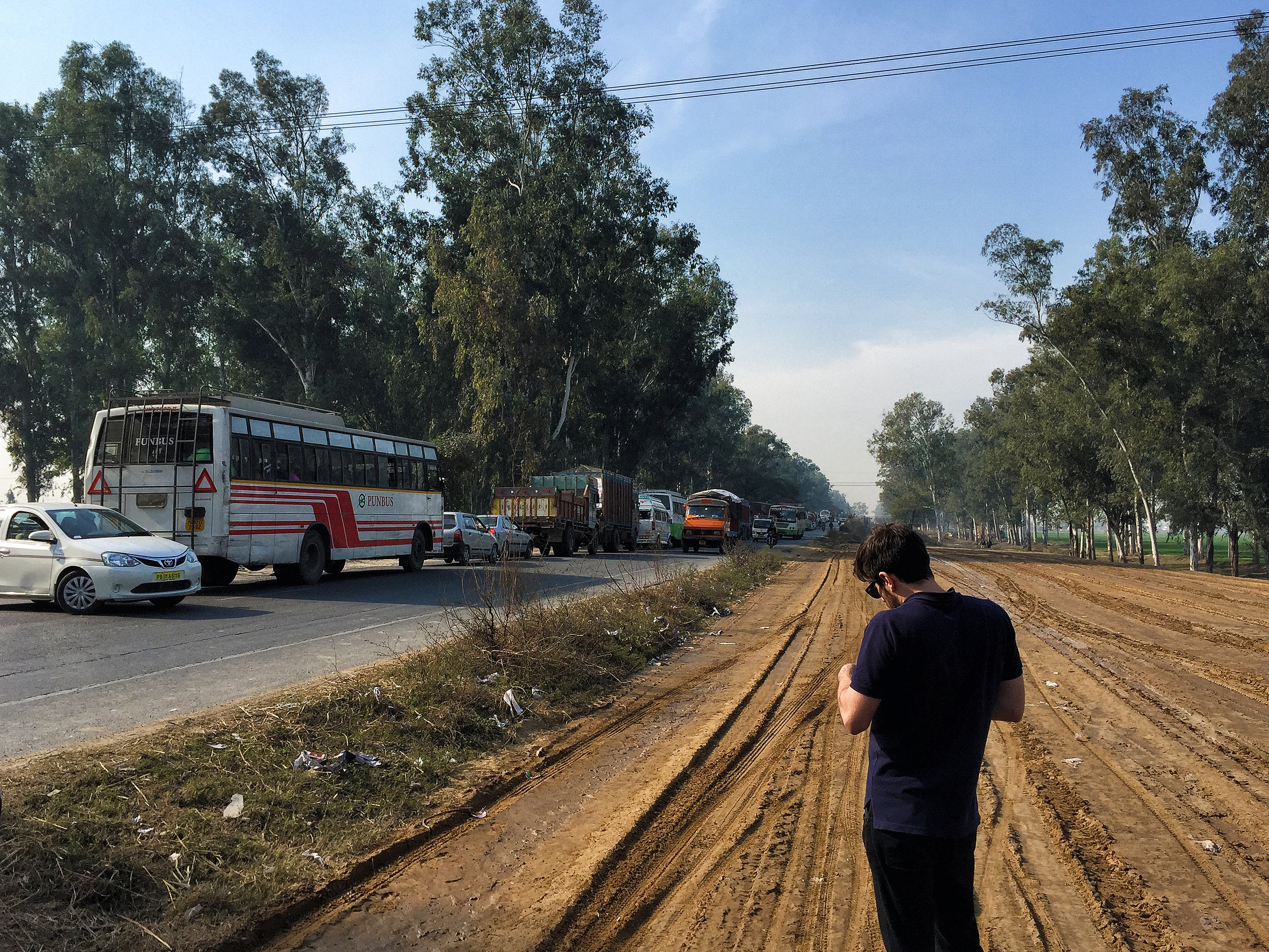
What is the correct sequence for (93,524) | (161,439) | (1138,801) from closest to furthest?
1. (1138,801)
2. (93,524)
3. (161,439)

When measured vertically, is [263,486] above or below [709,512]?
above

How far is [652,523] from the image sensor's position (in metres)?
43.1

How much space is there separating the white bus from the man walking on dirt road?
1626 centimetres

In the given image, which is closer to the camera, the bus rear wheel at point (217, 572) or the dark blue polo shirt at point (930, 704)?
the dark blue polo shirt at point (930, 704)

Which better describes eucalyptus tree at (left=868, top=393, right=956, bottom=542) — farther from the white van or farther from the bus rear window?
the bus rear window

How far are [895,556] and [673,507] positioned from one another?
1732 inches

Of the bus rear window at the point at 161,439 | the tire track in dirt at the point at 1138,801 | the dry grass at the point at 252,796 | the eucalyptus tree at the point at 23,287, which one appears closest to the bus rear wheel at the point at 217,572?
the bus rear window at the point at 161,439

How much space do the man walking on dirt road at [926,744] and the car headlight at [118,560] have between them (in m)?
13.3

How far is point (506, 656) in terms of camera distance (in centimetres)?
878

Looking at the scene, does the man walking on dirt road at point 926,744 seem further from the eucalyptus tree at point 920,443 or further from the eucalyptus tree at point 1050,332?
the eucalyptus tree at point 920,443

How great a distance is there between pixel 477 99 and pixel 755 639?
34.0m

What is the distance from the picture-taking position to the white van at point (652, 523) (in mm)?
43031

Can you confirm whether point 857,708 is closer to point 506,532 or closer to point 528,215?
point 506,532

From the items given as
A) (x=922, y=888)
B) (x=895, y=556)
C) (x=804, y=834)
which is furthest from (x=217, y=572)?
(x=922, y=888)
